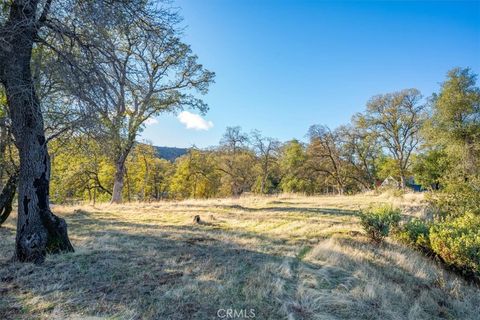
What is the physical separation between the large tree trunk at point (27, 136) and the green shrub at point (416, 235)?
7251mm

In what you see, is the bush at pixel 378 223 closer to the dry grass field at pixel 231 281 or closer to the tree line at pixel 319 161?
the dry grass field at pixel 231 281

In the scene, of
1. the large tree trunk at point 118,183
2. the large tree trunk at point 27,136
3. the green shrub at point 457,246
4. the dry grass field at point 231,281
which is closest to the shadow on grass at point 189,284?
the dry grass field at point 231,281

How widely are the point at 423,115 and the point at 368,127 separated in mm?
5365

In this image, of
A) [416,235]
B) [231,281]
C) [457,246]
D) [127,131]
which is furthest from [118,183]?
[457,246]

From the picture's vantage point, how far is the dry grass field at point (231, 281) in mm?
3057

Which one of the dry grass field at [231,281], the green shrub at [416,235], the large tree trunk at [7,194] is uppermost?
the large tree trunk at [7,194]

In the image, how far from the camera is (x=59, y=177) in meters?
14.1

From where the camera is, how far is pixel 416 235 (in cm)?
619

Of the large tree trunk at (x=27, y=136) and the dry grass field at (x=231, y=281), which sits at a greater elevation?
the large tree trunk at (x=27, y=136)

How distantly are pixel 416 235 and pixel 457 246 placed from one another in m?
1.18

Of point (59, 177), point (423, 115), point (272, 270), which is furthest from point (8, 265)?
point (423, 115)

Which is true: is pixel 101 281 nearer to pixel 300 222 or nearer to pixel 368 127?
pixel 300 222

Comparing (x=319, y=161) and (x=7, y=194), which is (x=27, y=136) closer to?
(x=7, y=194)

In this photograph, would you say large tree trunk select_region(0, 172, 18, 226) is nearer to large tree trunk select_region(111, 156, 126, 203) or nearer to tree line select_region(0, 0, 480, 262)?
tree line select_region(0, 0, 480, 262)
